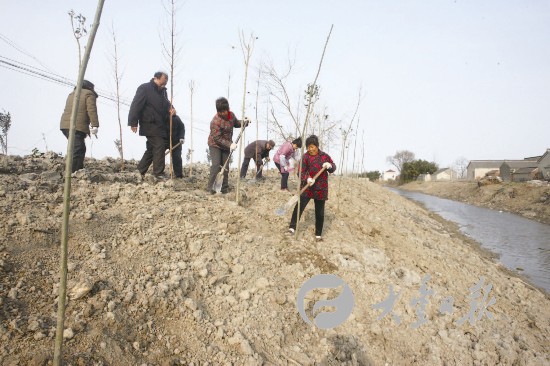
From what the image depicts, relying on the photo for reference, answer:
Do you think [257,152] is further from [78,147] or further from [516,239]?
[516,239]

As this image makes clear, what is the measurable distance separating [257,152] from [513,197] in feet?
57.3

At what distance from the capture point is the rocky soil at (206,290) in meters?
2.19

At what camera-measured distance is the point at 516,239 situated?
31.9 feet

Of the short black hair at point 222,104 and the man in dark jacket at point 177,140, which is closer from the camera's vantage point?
the short black hair at point 222,104

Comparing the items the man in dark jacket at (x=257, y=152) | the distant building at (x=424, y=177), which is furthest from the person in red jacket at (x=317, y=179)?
the distant building at (x=424, y=177)

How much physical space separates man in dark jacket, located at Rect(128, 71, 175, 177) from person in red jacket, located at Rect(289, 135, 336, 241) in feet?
7.49

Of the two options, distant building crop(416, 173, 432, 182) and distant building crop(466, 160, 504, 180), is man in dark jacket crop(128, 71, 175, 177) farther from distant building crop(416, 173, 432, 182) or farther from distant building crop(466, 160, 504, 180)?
distant building crop(466, 160, 504, 180)

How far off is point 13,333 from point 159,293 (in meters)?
0.93

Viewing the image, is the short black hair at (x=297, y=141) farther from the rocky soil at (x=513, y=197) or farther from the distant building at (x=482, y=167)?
the distant building at (x=482, y=167)

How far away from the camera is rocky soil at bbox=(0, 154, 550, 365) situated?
7.20ft

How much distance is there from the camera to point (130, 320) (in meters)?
2.30

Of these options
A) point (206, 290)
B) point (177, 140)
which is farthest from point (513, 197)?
point (206, 290)

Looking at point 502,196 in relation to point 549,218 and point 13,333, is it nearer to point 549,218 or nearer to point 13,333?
point 549,218

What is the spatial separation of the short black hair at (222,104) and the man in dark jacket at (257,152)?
8.37 ft
